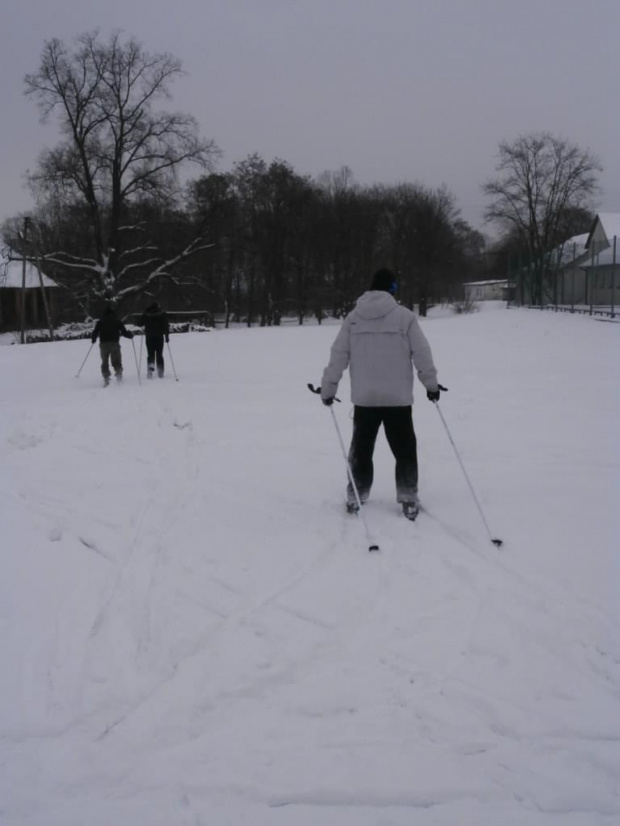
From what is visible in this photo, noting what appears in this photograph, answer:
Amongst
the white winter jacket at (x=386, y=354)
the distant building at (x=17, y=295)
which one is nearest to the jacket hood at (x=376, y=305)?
the white winter jacket at (x=386, y=354)

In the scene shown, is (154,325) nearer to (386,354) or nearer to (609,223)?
(386,354)

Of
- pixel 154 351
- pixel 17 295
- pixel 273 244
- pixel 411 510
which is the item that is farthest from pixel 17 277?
pixel 411 510

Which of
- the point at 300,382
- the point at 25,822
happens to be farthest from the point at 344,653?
the point at 300,382

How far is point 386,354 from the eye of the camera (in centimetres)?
596

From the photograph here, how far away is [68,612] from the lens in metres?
4.45

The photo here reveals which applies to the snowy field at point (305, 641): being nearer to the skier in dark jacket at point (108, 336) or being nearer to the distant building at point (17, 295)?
the skier in dark jacket at point (108, 336)

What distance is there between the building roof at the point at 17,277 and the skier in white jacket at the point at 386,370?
4416 cm

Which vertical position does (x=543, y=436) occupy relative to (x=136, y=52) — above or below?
below

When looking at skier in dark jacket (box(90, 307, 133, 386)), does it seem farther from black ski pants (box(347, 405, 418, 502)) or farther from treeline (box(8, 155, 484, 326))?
treeline (box(8, 155, 484, 326))

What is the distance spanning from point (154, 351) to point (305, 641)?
1325 centimetres

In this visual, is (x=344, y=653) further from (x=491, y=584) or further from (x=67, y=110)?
(x=67, y=110)

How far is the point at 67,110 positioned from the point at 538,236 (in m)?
35.1

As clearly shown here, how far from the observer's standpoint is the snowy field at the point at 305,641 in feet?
9.53

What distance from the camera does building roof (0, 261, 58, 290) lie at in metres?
46.9
